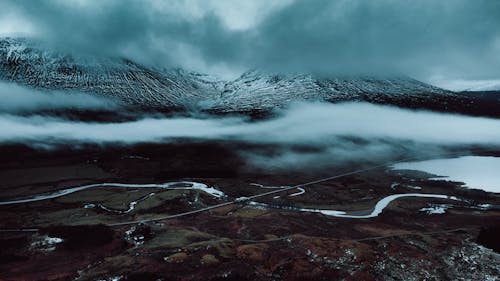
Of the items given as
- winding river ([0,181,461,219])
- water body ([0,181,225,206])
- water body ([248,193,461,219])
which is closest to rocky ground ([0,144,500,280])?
water body ([248,193,461,219])

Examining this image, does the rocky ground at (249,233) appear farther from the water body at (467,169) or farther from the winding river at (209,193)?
the water body at (467,169)

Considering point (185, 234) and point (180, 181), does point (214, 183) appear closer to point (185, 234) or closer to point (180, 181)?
point (180, 181)

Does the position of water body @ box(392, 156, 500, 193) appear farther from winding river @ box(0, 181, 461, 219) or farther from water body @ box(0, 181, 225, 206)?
water body @ box(0, 181, 225, 206)

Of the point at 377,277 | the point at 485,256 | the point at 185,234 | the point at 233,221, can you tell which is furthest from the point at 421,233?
the point at 185,234

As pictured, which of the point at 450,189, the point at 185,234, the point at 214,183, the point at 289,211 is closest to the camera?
the point at 185,234

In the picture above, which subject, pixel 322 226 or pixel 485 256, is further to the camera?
pixel 322 226

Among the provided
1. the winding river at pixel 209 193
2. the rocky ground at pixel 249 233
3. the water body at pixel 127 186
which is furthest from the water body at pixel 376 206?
the water body at pixel 127 186
